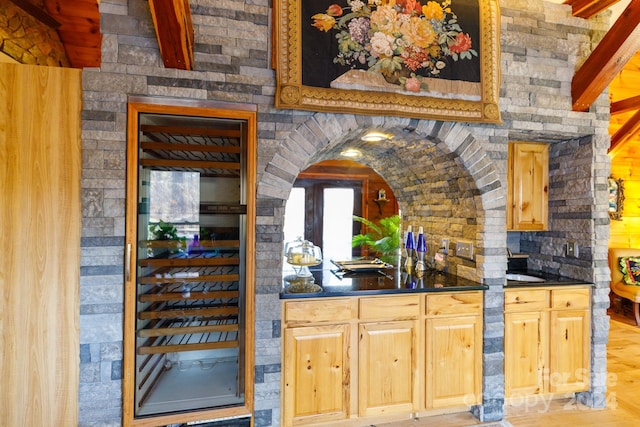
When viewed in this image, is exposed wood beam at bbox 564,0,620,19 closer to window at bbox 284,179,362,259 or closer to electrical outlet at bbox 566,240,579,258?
electrical outlet at bbox 566,240,579,258

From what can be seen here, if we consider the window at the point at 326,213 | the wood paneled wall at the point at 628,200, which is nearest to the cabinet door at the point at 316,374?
the window at the point at 326,213

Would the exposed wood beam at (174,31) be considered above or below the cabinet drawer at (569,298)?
above

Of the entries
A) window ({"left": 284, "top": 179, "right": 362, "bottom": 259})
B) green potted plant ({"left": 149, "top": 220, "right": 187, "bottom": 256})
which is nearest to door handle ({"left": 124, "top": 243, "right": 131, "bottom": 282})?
green potted plant ({"left": 149, "top": 220, "right": 187, "bottom": 256})

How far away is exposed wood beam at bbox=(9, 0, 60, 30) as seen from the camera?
2.79 m

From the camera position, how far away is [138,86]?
6.29ft

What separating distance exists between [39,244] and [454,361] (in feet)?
8.79

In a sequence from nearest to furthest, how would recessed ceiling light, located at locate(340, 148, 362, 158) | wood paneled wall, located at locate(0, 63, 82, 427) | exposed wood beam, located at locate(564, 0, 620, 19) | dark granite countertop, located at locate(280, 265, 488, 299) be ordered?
1. wood paneled wall, located at locate(0, 63, 82, 427)
2. dark granite countertop, located at locate(280, 265, 488, 299)
3. exposed wood beam, located at locate(564, 0, 620, 19)
4. recessed ceiling light, located at locate(340, 148, 362, 158)

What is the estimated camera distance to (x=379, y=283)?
2443 mm

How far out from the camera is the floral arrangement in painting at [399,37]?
2121 millimetres

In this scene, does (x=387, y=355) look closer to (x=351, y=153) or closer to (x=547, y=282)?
(x=547, y=282)

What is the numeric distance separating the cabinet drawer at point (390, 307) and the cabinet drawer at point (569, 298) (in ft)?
3.69

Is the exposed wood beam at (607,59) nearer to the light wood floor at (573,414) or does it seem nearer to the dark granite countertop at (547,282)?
the dark granite countertop at (547,282)

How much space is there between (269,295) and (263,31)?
1.62 m

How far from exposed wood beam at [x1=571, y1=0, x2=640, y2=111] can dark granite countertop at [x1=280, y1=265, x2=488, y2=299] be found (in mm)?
1637
